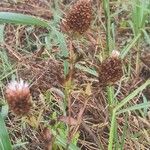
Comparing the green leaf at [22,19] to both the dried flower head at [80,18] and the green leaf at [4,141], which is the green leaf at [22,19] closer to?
the dried flower head at [80,18]

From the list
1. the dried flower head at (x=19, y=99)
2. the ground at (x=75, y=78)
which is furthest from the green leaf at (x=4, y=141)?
the dried flower head at (x=19, y=99)

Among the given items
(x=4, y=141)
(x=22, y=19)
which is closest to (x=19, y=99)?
(x=4, y=141)

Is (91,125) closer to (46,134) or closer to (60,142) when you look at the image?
(60,142)

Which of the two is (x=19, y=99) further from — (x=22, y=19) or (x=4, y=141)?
(x=22, y=19)

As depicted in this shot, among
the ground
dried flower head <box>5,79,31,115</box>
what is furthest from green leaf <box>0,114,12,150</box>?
dried flower head <box>5,79,31,115</box>

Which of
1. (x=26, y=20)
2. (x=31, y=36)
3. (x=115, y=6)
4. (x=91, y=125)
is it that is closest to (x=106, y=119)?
(x=91, y=125)

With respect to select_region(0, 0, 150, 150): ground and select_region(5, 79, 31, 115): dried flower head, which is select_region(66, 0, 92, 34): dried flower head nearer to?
select_region(0, 0, 150, 150): ground
